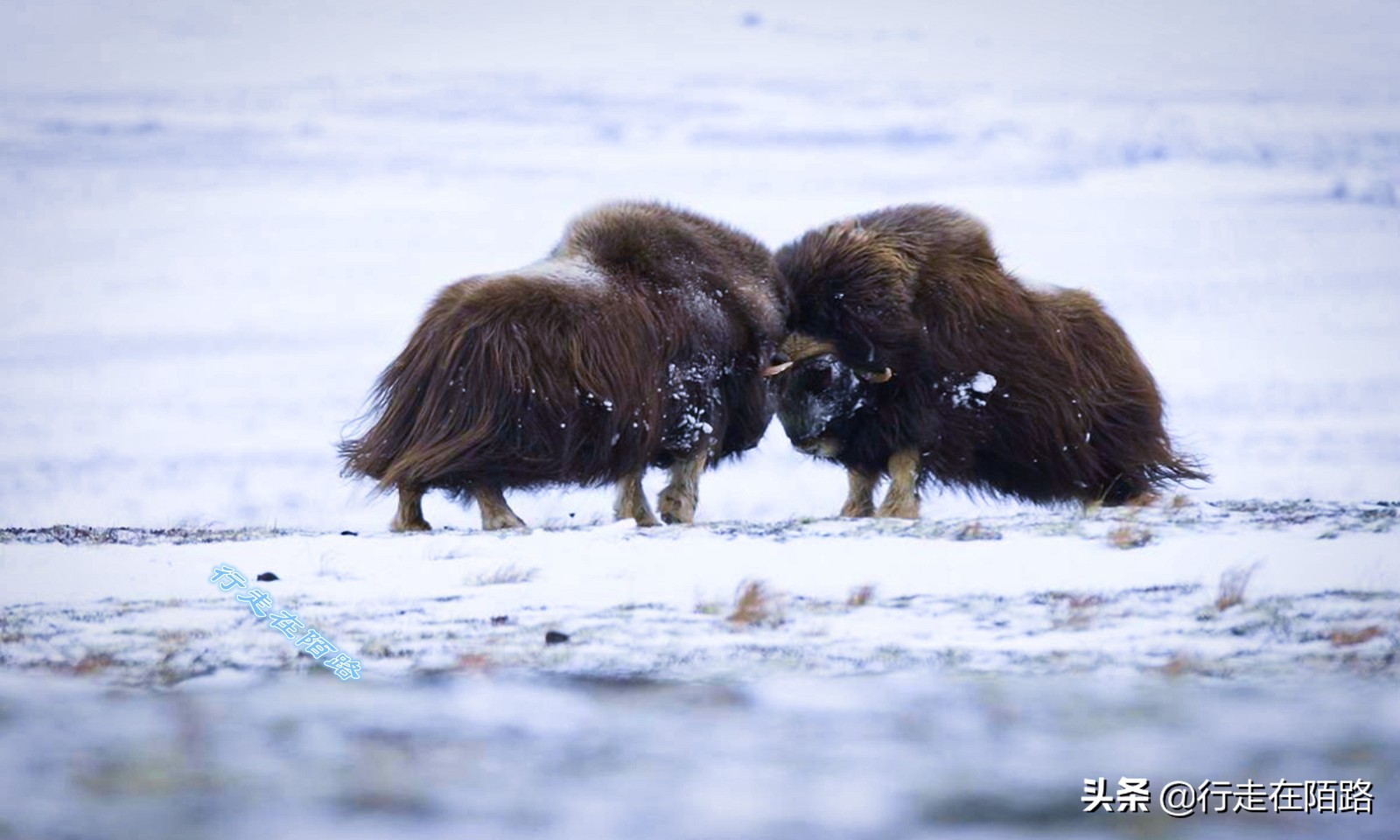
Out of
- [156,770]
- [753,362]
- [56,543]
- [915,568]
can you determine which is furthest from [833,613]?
[56,543]

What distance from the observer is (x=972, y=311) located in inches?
191

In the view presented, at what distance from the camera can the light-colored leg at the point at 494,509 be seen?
4.47 m

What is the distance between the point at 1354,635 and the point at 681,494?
84.5 inches

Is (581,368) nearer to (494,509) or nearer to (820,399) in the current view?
(494,509)

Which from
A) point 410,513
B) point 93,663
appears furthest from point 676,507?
point 93,663

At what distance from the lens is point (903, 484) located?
16.1 feet

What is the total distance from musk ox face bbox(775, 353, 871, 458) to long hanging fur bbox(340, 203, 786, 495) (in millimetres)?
135

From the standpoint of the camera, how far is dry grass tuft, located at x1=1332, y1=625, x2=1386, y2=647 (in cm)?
297

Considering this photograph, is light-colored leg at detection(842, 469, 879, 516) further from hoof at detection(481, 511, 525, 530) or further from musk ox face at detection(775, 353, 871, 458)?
hoof at detection(481, 511, 525, 530)

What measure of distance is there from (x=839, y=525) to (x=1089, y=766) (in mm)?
1708

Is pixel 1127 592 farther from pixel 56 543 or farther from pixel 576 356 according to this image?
pixel 56 543

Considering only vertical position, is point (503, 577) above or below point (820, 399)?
below

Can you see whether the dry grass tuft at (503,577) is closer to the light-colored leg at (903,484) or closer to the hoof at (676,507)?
the hoof at (676,507)

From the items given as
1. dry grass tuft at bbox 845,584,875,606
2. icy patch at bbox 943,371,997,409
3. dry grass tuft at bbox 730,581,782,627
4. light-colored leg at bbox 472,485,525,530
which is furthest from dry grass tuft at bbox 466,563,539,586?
icy patch at bbox 943,371,997,409
